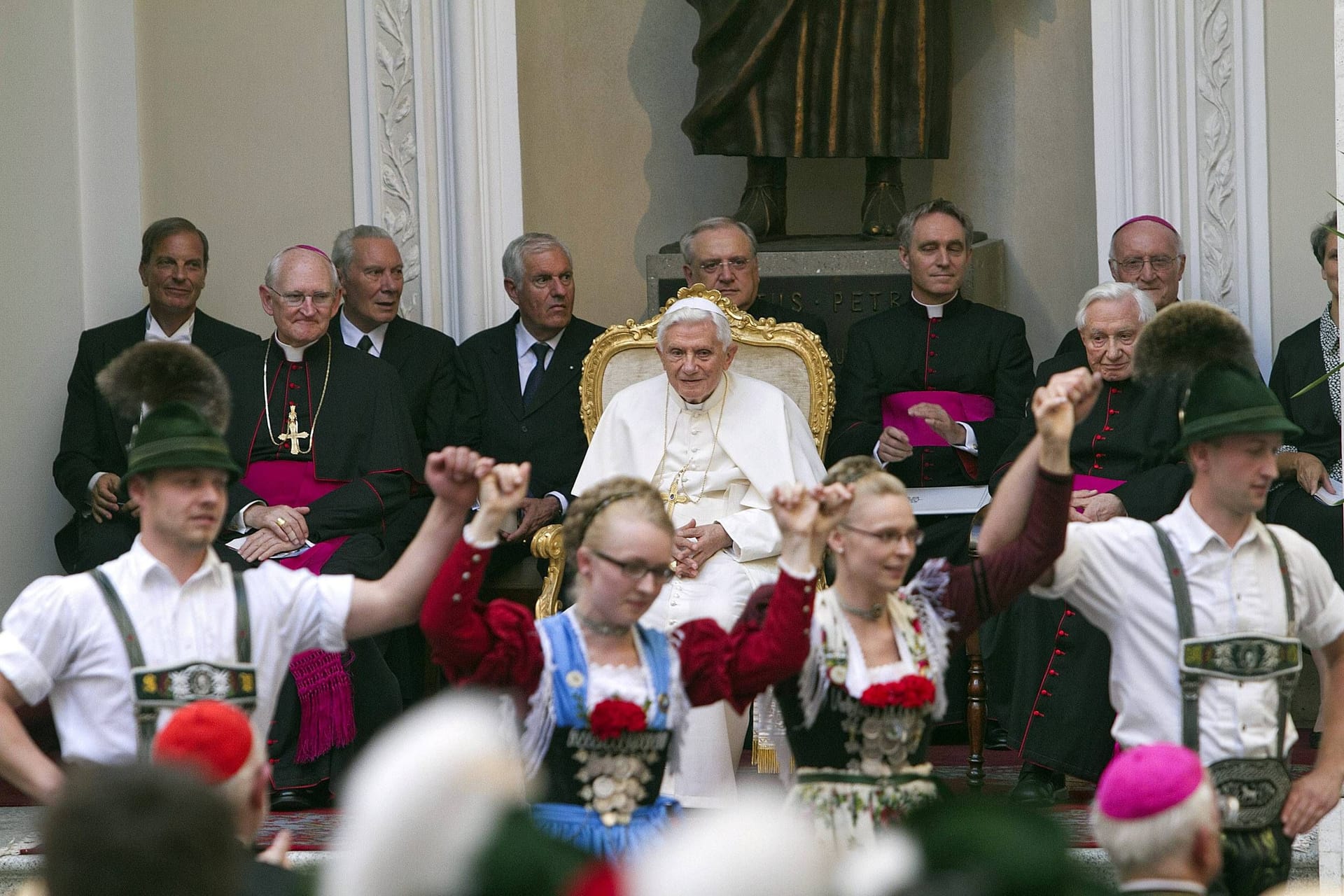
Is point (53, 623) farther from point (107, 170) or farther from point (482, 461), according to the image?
point (107, 170)

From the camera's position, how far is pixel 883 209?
7441 millimetres

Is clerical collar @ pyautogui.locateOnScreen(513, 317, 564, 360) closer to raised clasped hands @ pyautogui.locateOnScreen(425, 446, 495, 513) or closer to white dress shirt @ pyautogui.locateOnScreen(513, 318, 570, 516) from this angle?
white dress shirt @ pyautogui.locateOnScreen(513, 318, 570, 516)

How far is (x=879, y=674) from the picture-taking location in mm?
3561

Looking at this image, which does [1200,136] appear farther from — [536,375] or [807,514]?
[807,514]

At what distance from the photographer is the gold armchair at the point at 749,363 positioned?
20.8 ft

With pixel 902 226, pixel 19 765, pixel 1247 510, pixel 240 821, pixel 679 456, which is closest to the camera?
pixel 240 821

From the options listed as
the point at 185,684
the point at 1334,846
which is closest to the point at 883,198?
the point at 1334,846

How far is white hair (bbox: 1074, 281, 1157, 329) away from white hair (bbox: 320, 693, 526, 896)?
439 cm

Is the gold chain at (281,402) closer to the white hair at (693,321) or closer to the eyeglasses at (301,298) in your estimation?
the eyeglasses at (301,298)

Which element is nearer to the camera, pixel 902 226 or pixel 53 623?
pixel 53 623

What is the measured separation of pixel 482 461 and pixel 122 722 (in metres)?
0.89

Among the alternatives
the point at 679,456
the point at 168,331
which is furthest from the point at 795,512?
the point at 168,331

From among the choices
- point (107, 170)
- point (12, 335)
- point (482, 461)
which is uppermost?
point (107, 170)

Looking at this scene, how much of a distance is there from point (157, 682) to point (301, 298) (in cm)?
281
